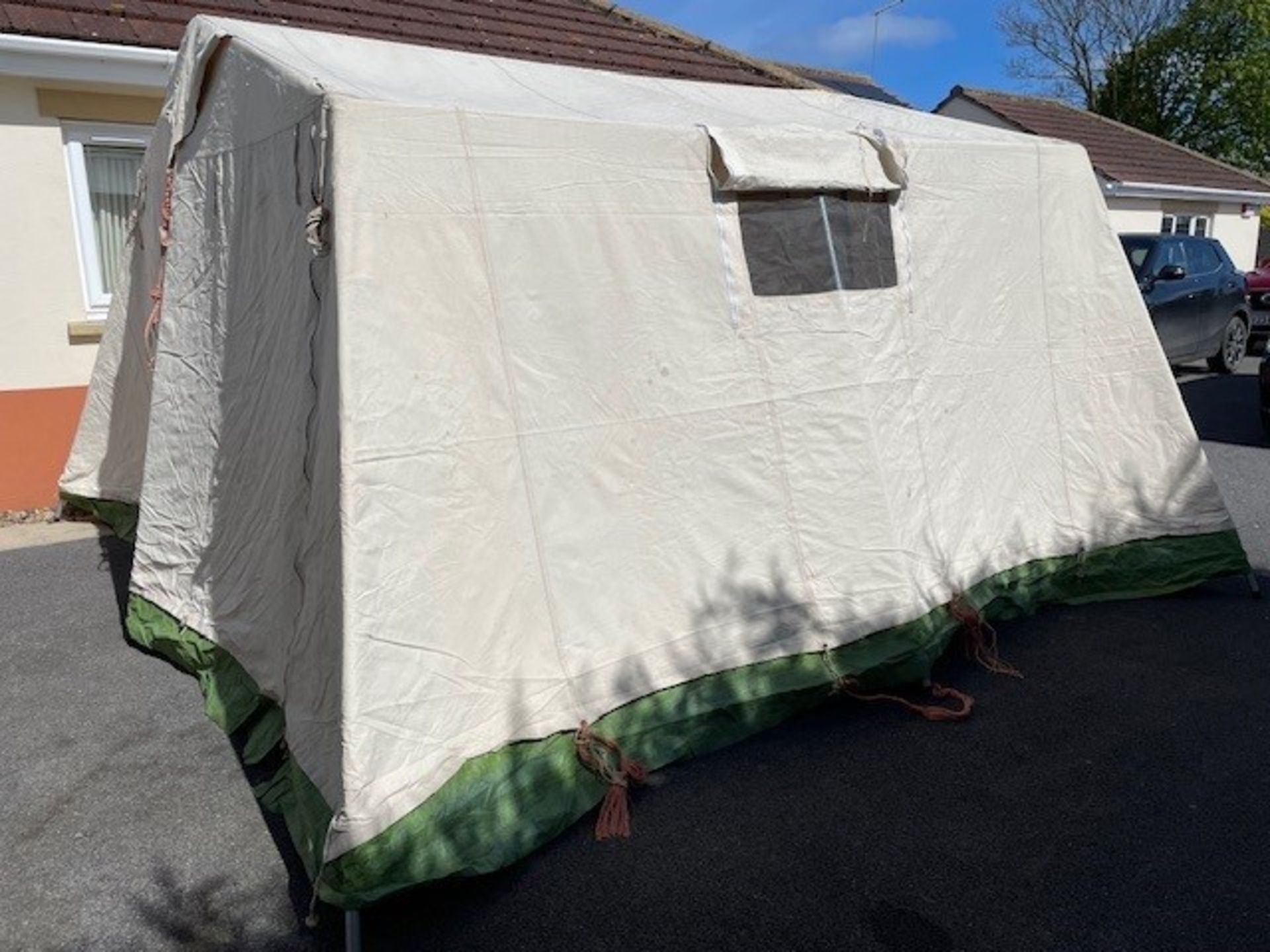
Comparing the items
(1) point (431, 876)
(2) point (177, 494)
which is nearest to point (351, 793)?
(1) point (431, 876)

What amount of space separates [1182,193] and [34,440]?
58.8ft

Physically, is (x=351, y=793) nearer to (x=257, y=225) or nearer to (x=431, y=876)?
(x=431, y=876)

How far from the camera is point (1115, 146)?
59.4 ft

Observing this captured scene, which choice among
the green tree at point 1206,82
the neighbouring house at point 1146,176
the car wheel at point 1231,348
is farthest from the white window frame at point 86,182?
the green tree at point 1206,82

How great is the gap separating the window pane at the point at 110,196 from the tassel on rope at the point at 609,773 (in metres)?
5.31

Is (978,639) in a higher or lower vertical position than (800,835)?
higher

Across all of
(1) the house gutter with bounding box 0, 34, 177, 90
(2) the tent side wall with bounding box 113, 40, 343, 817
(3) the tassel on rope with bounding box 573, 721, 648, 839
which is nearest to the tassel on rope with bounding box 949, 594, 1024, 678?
(3) the tassel on rope with bounding box 573, 721, 648, 839

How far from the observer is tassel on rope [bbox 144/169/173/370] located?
390cm

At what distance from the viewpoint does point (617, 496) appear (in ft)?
9.87

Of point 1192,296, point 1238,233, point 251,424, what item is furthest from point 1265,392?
point 1238,233

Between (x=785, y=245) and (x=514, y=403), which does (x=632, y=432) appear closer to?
(x=514, y=403)

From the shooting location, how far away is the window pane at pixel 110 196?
628cm

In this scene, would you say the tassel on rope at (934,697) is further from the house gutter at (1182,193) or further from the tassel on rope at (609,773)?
the house gutter at (1182,193)

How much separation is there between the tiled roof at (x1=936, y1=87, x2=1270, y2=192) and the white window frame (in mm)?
14902
